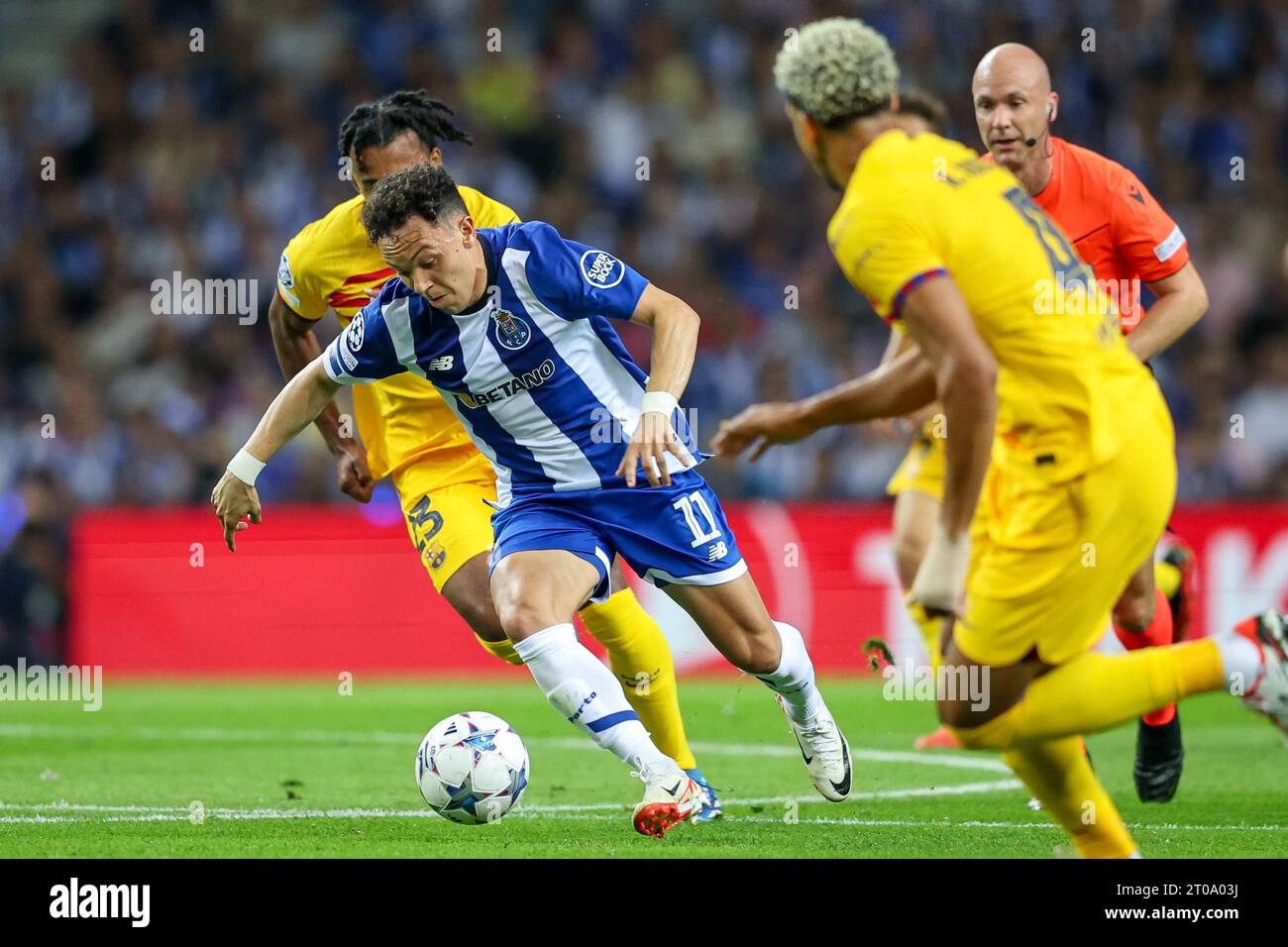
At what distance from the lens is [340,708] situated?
424 inches

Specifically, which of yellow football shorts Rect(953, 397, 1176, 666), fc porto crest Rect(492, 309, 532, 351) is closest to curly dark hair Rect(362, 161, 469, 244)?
fc porto crest Rect(492, 309, 532, 351)

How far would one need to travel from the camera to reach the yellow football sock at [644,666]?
251 inches

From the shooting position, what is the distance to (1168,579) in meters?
7.76

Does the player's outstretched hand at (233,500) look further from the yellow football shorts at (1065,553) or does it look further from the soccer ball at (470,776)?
the yellow football shorts at (1065,553)

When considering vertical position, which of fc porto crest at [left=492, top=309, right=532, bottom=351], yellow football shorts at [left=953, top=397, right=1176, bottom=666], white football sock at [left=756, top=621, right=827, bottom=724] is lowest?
white football sock at [left=756, top=621, right=827, bottom=724]

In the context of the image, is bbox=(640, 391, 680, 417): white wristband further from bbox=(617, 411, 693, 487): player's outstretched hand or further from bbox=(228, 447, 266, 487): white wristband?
bbox=(228, 447, 266, 487): white wristband

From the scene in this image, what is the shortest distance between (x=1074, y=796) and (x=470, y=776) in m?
2.08

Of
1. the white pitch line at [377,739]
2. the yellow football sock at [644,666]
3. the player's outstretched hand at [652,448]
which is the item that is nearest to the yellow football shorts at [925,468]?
the white pitch line at [377,739]

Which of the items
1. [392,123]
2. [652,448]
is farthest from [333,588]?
[652,448]

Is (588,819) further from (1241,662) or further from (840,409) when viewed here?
(1241,662)

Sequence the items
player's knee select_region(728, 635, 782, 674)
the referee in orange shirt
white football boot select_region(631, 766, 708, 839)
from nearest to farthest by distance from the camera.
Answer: white football boot select_region(631, 766, 708, 839)
player's knee select_region(728, 635, 782, 674)
the referee in orange shirt

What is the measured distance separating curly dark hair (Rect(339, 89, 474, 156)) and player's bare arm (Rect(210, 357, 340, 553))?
1.21 meters

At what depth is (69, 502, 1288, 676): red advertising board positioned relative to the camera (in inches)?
475
